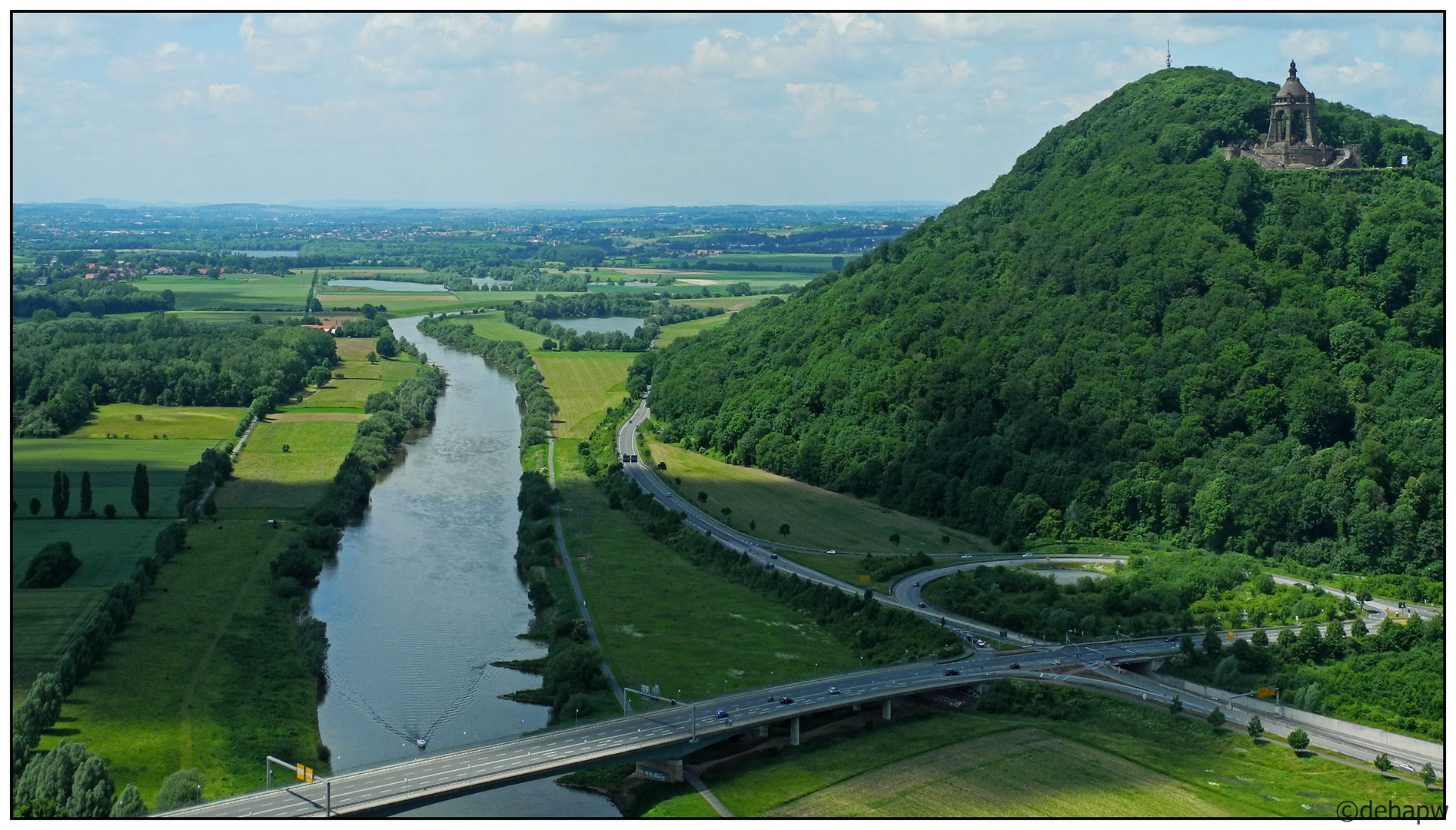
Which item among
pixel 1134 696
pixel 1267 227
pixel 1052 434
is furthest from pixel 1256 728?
pixel 1267 227

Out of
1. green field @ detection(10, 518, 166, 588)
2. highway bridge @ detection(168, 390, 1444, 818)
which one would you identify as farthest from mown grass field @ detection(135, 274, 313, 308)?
highway bridge @ detection(168, 390, 1444, 818)

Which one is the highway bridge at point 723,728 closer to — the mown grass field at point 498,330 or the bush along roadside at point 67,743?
the bush along roadside at point 67,743

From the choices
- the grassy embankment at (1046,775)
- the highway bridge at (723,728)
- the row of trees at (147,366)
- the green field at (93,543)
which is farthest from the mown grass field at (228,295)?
the grassy embankment at (1046,775)

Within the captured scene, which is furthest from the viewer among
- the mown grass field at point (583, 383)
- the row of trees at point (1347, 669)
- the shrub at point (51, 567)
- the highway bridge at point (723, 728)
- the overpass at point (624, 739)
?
the mown grass field at point (583, 383)

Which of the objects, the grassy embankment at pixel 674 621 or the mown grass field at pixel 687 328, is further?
the mown grass field at pixel 687 328

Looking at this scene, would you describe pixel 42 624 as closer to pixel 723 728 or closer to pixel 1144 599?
pixel 723 728

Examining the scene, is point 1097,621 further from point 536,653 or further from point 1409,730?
point 536,653

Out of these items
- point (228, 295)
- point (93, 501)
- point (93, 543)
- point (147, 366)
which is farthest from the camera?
point (228, 295)

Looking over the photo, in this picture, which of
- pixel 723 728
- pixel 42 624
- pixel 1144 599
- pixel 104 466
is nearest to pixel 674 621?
pixel 723 728
